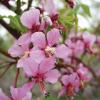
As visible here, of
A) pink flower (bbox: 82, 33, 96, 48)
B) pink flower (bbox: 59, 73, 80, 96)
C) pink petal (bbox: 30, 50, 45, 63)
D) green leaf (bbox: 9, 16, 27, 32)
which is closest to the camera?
pink petal (bbox: 30, 50, 45, 63)

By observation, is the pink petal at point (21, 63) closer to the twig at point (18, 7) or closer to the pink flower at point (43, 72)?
the pink flower at point (43, 72)

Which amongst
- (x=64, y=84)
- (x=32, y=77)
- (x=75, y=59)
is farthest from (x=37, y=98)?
(x=32, y=77)

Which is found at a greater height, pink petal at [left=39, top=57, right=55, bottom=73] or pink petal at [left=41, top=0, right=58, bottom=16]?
pink petal at [left=41, top=0, right=58, bottom=16]

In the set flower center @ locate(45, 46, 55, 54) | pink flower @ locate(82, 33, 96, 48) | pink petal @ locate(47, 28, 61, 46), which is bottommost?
pink flower @ locate(82, 33, 96, 48)

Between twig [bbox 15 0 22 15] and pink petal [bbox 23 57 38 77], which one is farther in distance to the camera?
twig [bbox 15 0 22 15]

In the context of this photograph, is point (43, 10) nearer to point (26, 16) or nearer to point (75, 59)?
point (26, 16)

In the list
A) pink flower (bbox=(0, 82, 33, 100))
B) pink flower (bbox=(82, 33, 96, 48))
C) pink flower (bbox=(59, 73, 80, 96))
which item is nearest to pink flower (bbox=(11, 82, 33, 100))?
pink flower (bbox=(0, 82, 33, 100))

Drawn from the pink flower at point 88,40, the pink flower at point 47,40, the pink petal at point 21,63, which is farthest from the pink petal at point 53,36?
the pink flower at point 88,40

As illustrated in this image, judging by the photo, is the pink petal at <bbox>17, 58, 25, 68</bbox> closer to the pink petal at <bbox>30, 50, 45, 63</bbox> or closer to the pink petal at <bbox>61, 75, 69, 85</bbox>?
the pink petal at <bbox>30, 50, 45, 63</bbox>
